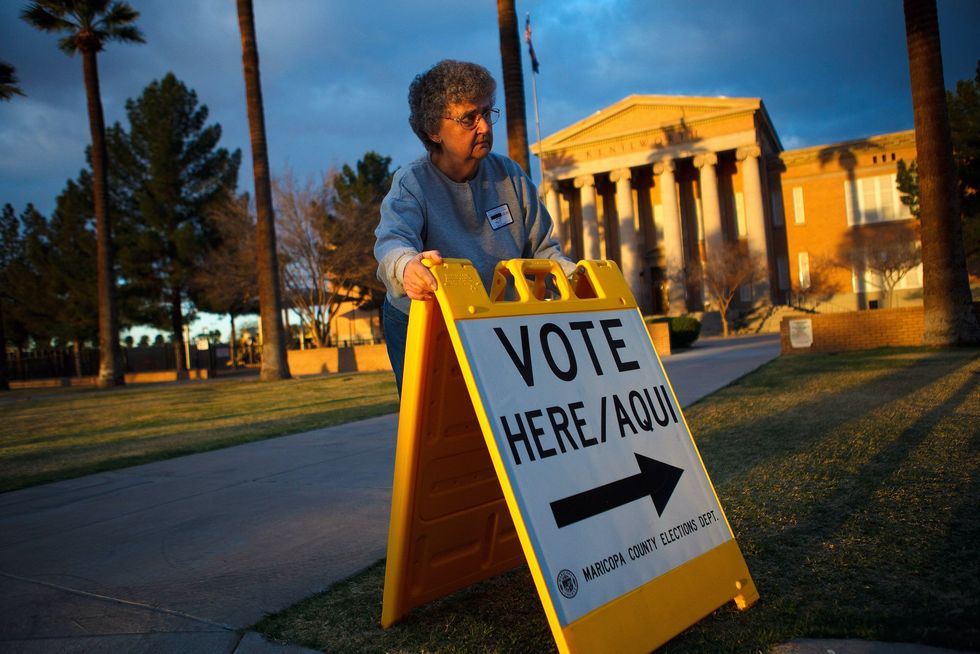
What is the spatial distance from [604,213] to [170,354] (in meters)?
32.2

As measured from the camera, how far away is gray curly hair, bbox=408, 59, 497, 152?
253 centimetres

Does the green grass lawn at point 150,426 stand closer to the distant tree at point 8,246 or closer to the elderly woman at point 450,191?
the elderly woman at point 450,191

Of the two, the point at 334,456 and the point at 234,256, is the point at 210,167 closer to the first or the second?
the point at 234,256

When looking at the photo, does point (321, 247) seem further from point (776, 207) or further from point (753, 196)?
point (776, 207)

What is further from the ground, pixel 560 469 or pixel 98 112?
pixel 98 112

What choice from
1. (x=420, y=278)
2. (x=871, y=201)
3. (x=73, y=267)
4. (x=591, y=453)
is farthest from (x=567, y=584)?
(x=871, y=201)

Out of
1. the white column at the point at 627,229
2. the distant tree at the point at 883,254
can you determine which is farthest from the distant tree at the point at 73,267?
the distant tree at the point at 883,254

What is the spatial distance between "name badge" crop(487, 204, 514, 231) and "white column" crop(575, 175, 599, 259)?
46.0 metres

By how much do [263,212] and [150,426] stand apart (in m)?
10.0

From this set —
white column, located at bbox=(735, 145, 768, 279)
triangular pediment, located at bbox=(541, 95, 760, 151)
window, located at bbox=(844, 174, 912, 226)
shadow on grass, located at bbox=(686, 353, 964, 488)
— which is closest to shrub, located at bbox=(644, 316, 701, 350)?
shadow on grass, located at bbox=(686, 353, 964, 488)

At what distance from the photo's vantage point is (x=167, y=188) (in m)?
35.2

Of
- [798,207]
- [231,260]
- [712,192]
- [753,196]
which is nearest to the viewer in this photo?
[231,260]

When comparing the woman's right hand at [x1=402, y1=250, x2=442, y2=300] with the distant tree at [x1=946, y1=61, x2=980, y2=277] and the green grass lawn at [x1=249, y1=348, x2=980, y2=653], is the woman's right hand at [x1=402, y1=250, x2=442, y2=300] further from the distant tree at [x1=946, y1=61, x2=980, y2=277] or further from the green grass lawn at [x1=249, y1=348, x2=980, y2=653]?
the distant tree at [x1=946, y1=61, x2=980, y2=277]

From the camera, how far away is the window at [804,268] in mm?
46156
